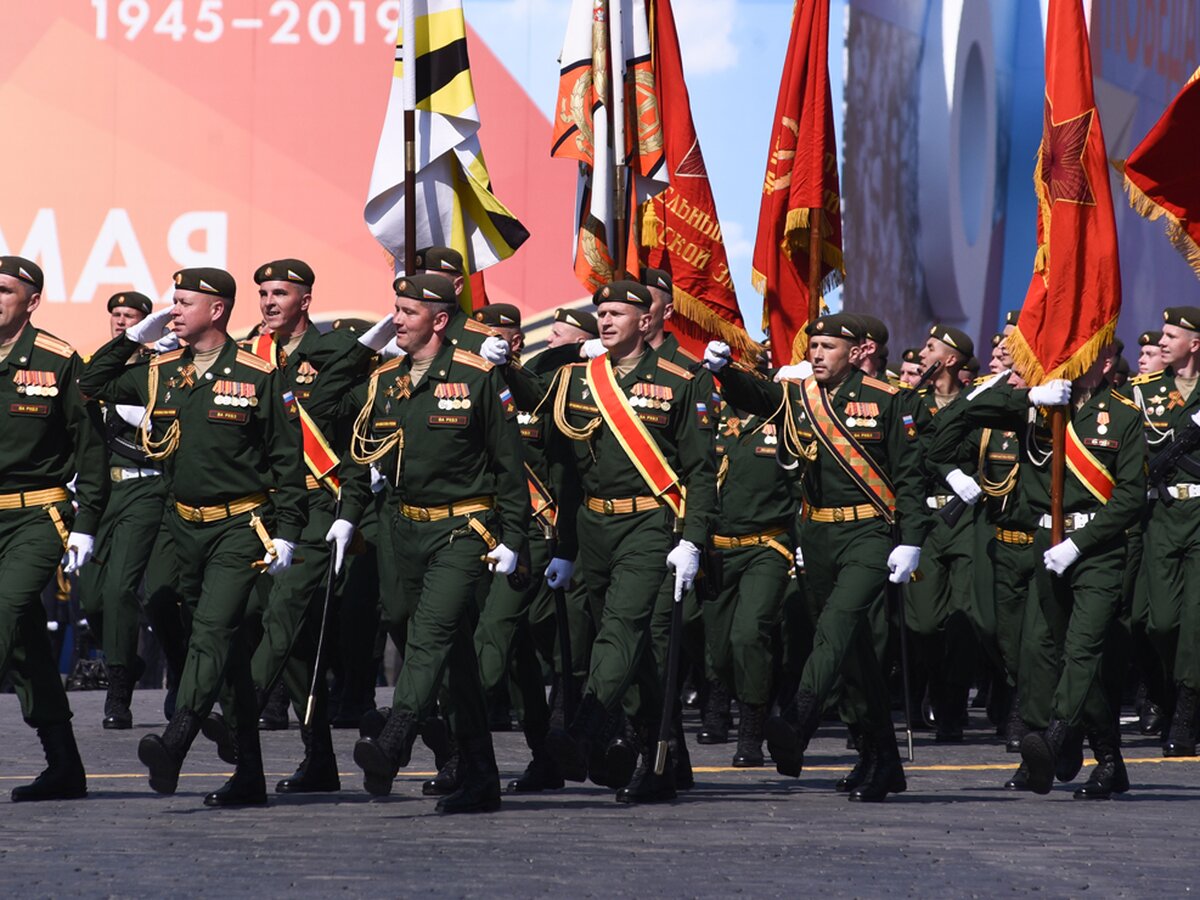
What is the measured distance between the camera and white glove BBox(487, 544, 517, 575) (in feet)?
30.5

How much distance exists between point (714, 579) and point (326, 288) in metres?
10.1

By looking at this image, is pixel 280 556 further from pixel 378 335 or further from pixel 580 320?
pixel 580 320

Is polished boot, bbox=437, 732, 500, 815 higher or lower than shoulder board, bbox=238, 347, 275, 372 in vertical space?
lower

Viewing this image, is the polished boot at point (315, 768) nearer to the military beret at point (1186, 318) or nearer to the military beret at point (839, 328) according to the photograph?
the military beret at point (839, 328)

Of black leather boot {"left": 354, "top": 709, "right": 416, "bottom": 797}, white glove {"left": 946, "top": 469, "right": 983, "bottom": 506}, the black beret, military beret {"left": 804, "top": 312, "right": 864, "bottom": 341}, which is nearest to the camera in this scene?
black leather boot {"left": 354, "top": 709, "right": 416, "bottom": 797}

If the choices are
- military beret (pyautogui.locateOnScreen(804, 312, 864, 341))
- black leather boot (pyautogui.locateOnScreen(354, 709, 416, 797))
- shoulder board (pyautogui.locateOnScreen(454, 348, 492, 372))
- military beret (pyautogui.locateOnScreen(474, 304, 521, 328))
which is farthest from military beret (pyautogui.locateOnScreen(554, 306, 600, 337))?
black leather boot (pyautogui.locateOnScreen(354, 709, 416, 797))

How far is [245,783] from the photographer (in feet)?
31.1

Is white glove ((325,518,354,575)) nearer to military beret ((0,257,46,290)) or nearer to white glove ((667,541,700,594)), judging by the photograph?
white glove ((667,541,700,594))

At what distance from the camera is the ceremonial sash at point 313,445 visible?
39.1 ft

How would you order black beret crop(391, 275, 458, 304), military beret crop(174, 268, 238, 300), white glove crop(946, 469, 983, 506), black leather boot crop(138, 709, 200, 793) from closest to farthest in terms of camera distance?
black leather boot crop(138, 709, 200, 793), black beret crop(391, 275, 458, 304), military beret crop(174, 268, 238, 300), white glove crop(946, 469, 983, 506)

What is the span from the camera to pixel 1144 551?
Result: 12.9 metres

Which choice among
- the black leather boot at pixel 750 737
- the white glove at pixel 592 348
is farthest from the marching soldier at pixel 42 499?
the black leather boot at pixel 750 737

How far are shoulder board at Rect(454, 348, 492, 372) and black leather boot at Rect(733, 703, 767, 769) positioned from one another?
111 inches

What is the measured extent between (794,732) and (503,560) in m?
1.37
